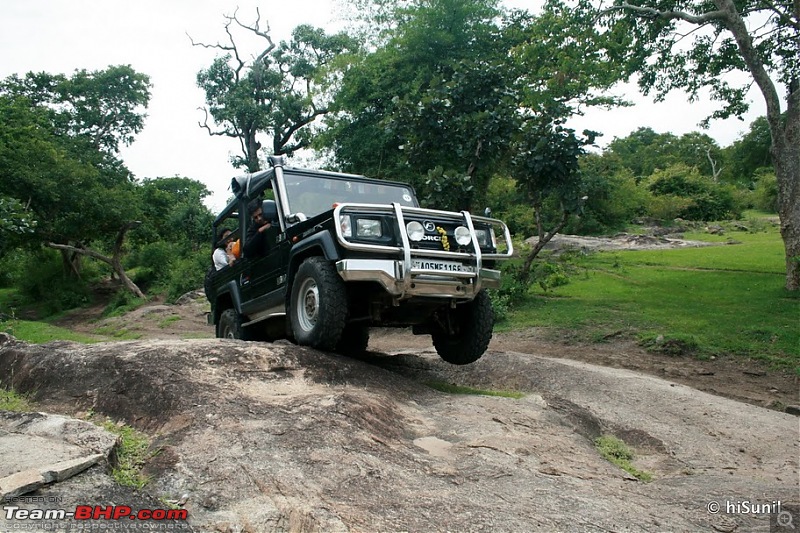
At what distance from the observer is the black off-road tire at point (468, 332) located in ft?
22.9

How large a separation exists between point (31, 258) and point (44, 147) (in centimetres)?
952

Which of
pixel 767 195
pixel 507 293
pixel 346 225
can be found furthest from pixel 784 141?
pixel 767 195

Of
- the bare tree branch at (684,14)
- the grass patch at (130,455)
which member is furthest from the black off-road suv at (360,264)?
the bare tree branch at (684,14)

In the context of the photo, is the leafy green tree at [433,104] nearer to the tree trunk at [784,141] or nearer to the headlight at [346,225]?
the tree trunk at [784,141]

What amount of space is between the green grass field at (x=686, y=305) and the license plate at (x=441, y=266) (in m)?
6.37

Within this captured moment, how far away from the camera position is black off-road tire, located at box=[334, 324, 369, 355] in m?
8.19

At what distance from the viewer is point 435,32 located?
62.4 ft

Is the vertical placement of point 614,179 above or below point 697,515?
above

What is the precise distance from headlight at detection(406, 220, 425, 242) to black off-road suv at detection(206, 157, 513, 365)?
1 cm

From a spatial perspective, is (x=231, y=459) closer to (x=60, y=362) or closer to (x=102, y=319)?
(x=60, y=362)

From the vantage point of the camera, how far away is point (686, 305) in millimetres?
14016

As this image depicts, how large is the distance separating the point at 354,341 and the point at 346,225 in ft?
9.48

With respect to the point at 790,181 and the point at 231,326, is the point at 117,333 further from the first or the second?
the point at 790,181

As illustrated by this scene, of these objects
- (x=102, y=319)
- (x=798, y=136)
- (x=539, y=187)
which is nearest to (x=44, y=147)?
(x=102, y=319)
